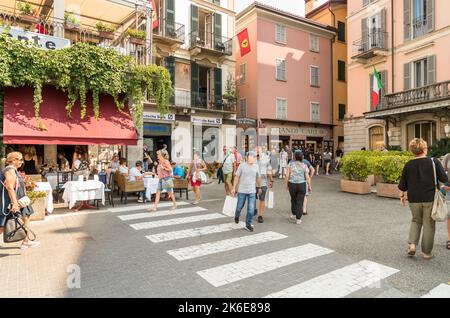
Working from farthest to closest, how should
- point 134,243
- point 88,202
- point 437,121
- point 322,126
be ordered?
point 322,126
point 437,121
point 88,202
point 134,243

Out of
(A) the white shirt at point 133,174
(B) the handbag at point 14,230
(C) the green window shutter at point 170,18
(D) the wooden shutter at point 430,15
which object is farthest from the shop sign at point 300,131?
(B) the handbag at point 14,230

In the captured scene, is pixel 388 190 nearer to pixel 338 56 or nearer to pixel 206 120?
pixel 206 120

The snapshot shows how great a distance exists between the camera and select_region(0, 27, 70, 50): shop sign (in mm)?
9241

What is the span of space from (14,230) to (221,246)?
343 cm

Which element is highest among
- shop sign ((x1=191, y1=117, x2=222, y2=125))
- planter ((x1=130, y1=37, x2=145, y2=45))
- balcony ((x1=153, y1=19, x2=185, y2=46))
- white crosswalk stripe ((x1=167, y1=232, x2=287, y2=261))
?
balcony ((x1=153, y1=19, x2=185, y2=46))

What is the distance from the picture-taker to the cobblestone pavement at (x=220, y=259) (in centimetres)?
388

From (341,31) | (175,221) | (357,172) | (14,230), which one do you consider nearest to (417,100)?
(357,172)

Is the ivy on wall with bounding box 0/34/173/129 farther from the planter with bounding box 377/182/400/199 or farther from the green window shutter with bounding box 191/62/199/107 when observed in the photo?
the green window shutter with bounding box 191/62/199/107

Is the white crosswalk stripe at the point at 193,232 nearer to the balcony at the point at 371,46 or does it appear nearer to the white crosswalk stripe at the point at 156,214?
the white crosswalk stripe at the point at 156,214

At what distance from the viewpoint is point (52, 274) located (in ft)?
14.3

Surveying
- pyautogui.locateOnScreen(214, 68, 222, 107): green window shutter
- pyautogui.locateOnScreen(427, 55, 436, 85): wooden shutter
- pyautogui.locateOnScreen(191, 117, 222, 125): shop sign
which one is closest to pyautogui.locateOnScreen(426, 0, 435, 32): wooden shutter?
pyautogui.locateOnScreen(427, 55, 436, 85): wooden shutter
